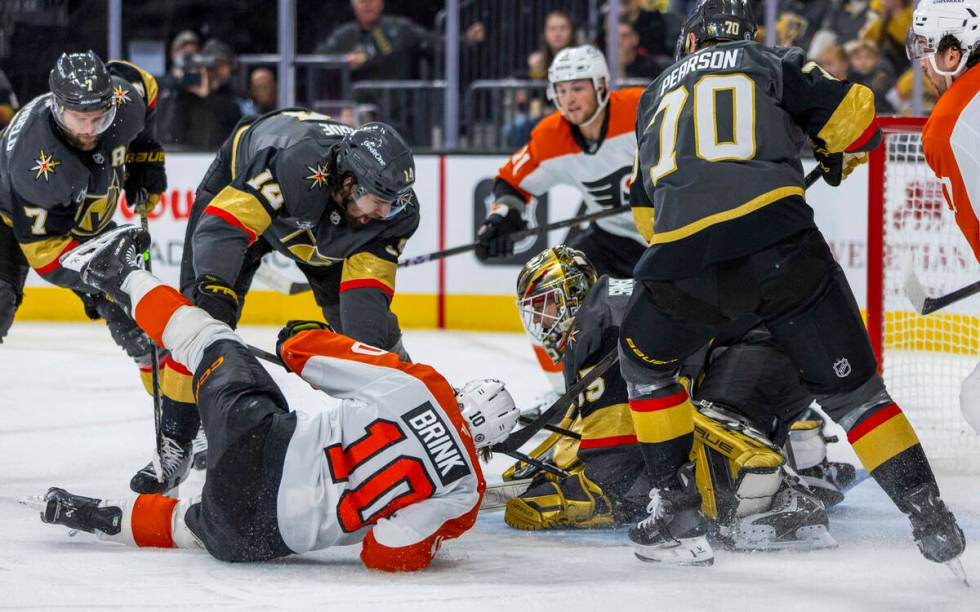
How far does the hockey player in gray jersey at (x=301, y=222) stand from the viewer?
353 centimetres

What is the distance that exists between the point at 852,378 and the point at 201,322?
1393 mm

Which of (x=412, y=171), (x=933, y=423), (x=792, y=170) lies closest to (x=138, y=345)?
(x=412, y=171)

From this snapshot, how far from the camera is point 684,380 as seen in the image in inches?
137

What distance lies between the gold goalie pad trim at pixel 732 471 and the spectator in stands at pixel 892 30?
463cm

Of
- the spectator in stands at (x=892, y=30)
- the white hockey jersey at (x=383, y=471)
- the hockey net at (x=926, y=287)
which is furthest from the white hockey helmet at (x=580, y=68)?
the spectator in stands at (x=892, y=30)

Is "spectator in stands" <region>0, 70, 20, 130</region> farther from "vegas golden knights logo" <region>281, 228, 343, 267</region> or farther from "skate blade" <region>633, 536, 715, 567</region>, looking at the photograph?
"skate blade" <region>633, 536, 715, 567</region>

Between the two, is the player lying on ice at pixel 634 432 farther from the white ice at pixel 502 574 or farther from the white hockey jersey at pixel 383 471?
the white hockey jersey at pixel 383 471

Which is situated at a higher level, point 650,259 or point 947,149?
point 947,149

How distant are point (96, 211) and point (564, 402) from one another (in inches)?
70.1

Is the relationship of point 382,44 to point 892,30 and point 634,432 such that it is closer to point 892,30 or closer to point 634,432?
point 892,30

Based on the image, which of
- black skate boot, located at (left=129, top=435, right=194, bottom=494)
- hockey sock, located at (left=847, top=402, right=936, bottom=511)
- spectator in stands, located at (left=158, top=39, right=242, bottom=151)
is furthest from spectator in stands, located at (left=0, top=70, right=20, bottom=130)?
hockey sock, located at (left=847, top=402, right=936, bottom=511)

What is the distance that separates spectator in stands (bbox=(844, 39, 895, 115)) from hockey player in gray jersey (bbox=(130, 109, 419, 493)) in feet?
12.7

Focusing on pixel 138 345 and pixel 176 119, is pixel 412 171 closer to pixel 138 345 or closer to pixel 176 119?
pixel 138 345

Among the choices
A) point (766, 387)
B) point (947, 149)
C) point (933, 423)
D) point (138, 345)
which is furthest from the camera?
point (933, 423)
